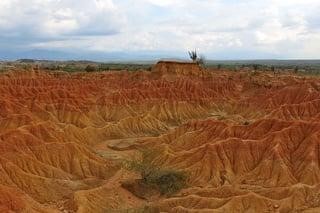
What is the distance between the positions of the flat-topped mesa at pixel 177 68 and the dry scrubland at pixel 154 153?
17.7m

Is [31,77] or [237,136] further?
[31,77]

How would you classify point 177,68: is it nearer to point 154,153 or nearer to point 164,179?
point 154,153

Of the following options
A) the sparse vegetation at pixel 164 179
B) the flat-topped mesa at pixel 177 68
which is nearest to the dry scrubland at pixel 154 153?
the sparse vegetation at pixel 164 179

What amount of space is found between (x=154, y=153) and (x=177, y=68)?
6092cm

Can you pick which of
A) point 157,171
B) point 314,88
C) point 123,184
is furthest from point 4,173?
point 314,88

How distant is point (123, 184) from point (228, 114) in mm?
54400

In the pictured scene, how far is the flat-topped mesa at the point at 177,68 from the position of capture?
127812 millimetres

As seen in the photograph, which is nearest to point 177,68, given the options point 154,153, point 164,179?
point 154,153

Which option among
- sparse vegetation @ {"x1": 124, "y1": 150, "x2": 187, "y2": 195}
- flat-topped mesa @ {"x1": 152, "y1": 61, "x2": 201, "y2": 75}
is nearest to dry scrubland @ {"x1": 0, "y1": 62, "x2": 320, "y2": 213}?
sparse vegetation @ {"x1": 124, "y1": 150, "x2": 187, "y2": 195}

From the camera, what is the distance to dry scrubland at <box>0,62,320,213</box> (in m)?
49.1

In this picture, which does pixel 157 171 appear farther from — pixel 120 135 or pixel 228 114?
pixel 228 114

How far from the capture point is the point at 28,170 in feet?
189

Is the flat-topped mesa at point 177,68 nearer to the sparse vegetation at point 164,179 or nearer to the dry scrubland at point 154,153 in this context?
the dry scrubland at point 154,153

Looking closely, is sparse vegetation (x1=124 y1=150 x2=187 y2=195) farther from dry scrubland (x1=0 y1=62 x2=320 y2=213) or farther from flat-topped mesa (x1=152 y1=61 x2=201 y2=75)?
flat-topped mesa (x1=152 y1=61 x2=201 y2=75)
